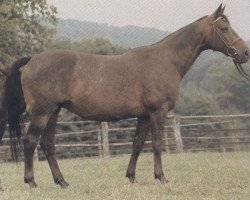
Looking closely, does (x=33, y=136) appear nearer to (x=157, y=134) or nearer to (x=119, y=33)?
(x=157, y=134)

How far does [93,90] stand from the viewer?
7.08 m

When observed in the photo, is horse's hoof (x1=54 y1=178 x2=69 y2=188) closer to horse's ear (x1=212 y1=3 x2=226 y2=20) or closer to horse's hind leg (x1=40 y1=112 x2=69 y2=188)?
horse's hind leg (x1=40 y1=112 x2=69 y2=188)

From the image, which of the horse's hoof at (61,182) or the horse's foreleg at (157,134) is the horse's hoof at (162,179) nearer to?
the horse's foreleg at (157,134)

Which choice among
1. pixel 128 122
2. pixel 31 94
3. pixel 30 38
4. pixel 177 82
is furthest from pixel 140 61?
pixel 128 122

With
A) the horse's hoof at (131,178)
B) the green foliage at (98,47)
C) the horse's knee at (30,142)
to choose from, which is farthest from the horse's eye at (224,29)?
the green foliage at (98,47)

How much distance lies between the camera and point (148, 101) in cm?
718

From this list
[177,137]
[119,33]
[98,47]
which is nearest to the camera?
[177,137]

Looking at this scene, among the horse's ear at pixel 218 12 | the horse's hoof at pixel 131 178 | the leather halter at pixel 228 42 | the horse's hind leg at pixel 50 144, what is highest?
the horse's ear at pixel 218 12

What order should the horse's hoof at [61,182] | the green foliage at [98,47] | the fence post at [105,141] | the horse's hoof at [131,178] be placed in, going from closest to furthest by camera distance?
the horse's hoof at [61,182]
the horse's hoof at [131,178]
the fence post at [105,141]
the green foliage at [98,47]

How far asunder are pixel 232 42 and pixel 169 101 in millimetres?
1455

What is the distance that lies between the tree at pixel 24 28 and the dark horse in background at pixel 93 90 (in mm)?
14499

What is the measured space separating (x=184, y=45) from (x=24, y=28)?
1697 centimetres

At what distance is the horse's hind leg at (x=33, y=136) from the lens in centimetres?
686

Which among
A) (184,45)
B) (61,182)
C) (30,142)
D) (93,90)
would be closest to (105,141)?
(184,45)
